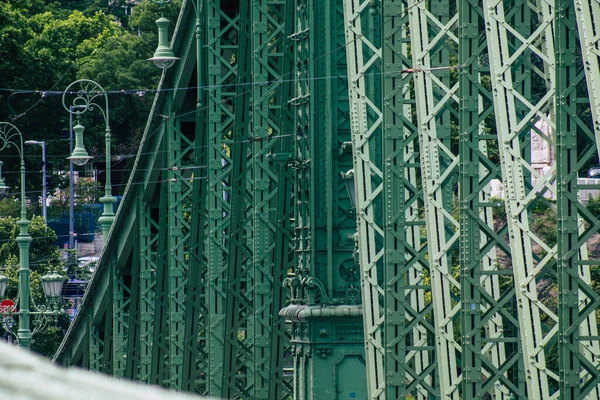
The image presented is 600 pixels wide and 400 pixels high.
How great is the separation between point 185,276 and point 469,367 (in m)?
22.8

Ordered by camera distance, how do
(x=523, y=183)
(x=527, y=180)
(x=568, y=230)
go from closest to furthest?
(x=568, y=230) → (x=523, y=183) → (x=527, y=180)

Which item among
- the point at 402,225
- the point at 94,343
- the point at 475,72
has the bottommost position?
the point at 94,343

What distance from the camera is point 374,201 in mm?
17188

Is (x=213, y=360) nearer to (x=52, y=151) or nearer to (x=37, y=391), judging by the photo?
(x=37, y=391)

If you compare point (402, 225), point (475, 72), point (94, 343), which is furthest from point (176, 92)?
point (475, 72)

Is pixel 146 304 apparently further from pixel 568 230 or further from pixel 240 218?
pixel 568 230

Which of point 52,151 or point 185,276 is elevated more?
point 52,151

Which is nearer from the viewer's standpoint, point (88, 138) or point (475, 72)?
point (475, 72)

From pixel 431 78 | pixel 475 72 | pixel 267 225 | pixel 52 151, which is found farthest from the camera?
pixel 52 151

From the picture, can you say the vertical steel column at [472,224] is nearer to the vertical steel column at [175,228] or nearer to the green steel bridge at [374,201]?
the green steel bridge at [374,201]

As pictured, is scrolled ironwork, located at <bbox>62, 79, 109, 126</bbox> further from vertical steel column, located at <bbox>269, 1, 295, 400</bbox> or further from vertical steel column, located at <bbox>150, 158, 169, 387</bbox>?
vertical steel column, located at <bbox>269, 1, 295, 400</bbox>

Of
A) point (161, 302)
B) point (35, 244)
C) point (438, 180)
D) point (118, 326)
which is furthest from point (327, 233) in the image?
point (35, 244)

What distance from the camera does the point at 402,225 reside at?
1554 cm

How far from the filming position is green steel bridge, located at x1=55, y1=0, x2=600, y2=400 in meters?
11.5
